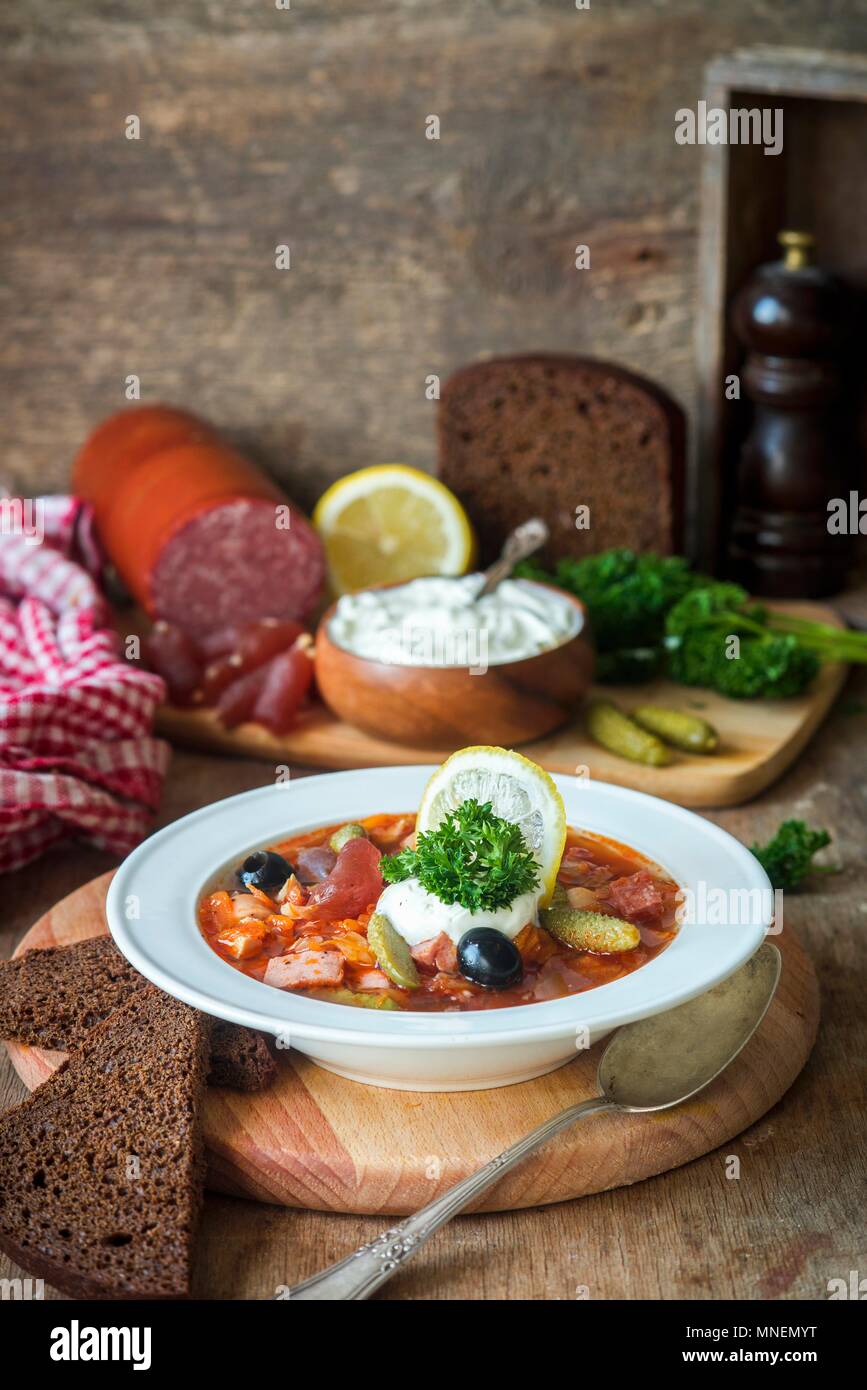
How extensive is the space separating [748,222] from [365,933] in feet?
8.61

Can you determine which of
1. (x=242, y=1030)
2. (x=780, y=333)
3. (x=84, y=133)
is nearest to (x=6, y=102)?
(x=84, y=133)

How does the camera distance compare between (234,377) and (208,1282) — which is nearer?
(208,1282)

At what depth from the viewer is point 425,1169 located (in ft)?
5.96

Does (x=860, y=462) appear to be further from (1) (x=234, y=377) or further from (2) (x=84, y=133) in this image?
(2) (x=84, y=133)

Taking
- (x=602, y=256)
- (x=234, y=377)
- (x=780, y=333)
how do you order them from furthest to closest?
1. (x=234, y=377)
2. (x=602, y=256)
3. (x=780, y=333)

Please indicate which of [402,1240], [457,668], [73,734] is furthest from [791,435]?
[402,1240]

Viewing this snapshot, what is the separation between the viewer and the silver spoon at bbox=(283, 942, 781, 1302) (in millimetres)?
1701

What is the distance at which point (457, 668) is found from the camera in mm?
2959

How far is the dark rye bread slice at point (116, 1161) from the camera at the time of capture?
1693mm

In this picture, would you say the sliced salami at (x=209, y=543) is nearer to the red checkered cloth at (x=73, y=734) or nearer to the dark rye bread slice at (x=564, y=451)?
the red checkered cloth at (x=73, y=734)

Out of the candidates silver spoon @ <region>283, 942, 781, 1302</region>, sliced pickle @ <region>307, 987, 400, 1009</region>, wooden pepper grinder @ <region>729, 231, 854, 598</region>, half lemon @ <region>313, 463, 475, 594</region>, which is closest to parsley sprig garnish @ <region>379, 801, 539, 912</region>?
sliced pickle @ <region>307, 987, 400, 1009</region>

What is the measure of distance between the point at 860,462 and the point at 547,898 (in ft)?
8.08

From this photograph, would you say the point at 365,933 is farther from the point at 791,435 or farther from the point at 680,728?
the point at 791,435
